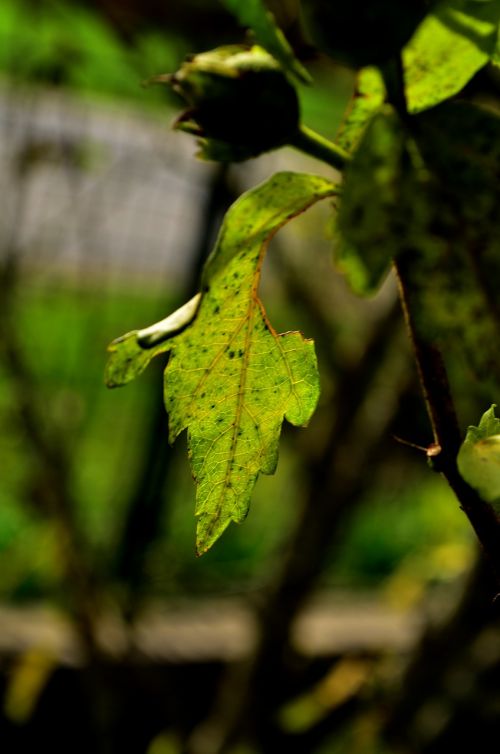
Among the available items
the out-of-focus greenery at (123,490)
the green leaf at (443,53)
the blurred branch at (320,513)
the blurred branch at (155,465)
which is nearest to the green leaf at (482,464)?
the green leaf at (443,53)

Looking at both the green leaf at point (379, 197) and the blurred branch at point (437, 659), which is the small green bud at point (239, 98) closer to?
the green leaf at point (379, 197)

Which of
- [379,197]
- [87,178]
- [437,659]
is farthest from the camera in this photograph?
[87,178]

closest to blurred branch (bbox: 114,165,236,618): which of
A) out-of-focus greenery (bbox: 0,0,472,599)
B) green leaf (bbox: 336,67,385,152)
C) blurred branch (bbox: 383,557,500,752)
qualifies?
out-of-focus greenery (bbox: 0,0,472,599)

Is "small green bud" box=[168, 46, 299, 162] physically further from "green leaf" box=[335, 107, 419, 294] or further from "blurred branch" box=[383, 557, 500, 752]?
"blurred branch" box=[383, 557, 500, 752]

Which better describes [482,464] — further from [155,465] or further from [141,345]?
[155,465]

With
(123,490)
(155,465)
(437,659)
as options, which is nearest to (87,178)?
(123,490)
